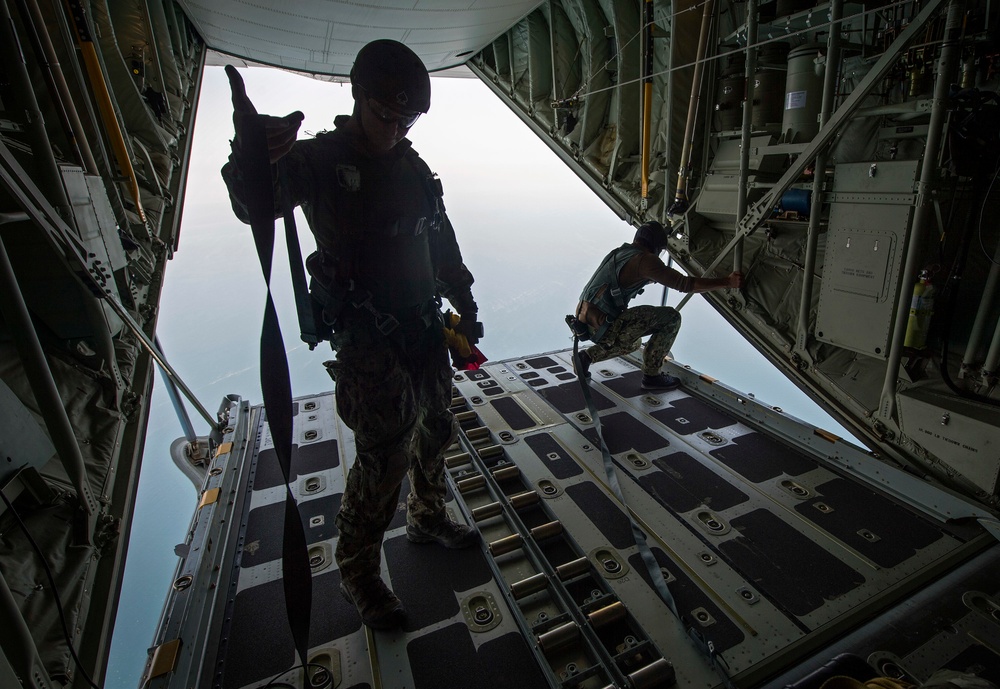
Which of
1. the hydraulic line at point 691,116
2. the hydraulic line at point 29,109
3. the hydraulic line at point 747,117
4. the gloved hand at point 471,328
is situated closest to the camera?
the hydraulic line at point 29,109

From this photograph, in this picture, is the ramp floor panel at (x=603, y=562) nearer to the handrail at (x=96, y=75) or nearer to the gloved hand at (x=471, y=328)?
the gloved hand at (x=471, y=328)

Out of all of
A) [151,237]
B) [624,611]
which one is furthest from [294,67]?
[624,611]

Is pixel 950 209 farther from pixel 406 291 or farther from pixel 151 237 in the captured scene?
pixel 151 237

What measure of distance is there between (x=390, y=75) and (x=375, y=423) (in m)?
1.28

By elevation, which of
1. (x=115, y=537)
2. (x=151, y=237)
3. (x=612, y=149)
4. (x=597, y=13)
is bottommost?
(x=115, y=537)

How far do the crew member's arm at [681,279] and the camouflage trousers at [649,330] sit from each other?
586 millimetres

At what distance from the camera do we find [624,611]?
7.09ft

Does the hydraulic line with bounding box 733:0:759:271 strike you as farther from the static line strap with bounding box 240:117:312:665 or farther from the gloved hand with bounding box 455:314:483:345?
the static line strap with bounding box 240:117:312:665

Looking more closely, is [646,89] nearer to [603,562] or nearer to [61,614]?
[603,562]

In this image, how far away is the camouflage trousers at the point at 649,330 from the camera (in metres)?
4.37

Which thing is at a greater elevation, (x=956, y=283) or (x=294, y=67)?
(x=294, y=67)

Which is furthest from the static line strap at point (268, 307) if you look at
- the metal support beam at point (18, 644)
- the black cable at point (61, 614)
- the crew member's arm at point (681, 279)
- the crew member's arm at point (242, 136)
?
the crew member's arm at point (681, 279)

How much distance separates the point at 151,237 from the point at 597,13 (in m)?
5.00

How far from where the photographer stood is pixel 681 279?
376 centimetres
